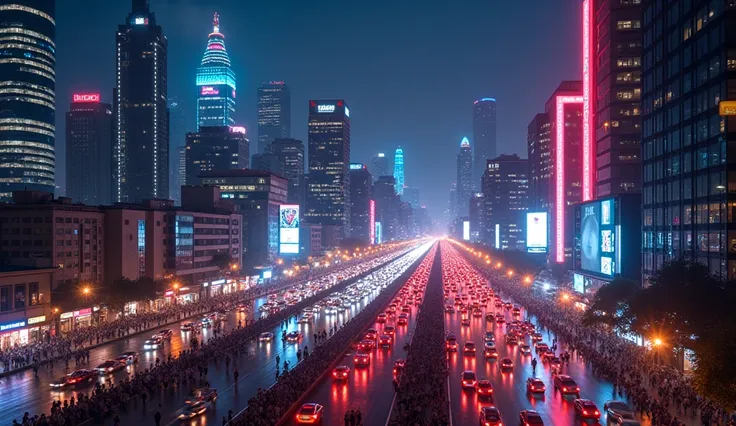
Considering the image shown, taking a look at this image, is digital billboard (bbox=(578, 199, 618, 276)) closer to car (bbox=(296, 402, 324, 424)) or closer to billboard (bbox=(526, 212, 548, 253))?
car (bbox=(296, 402, 324, 424))

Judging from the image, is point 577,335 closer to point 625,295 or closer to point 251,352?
point 625,295

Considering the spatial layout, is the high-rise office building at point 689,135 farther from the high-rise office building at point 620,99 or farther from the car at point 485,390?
the high-rise office building at point 620,99

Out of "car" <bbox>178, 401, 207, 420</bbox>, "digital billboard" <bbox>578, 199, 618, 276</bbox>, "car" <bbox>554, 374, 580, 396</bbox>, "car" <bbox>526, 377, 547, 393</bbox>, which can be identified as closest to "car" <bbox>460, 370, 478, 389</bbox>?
"car" <bbox>526, 377, 547, 393</bbox>

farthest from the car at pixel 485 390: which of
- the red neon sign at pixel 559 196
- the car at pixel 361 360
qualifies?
the red neon sign at pixel 559 196

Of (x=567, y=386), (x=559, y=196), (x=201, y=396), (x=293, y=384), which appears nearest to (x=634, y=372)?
(x=567, y=386)

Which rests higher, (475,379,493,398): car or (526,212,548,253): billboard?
(526,212,548,253): billboard

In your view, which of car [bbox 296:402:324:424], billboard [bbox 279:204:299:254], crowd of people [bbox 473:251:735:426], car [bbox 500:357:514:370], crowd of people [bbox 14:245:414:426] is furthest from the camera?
billboard [bbox 279:204:299:254]

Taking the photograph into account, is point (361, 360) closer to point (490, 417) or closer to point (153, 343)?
point (490, 417)
